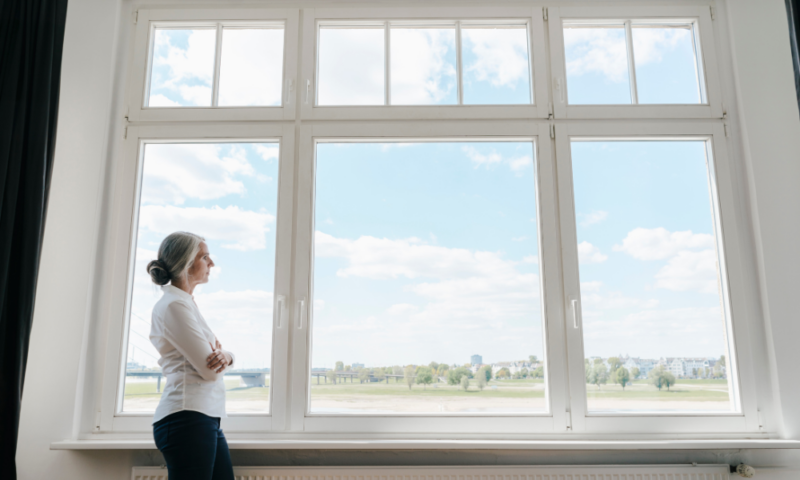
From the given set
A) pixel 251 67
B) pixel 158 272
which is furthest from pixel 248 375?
pixel 251 67

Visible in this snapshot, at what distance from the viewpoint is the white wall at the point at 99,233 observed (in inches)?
77.4

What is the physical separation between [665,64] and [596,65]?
0.33 m

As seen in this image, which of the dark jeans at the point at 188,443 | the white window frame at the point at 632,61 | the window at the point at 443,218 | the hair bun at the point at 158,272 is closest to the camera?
the dark jeans at the point at 188,443

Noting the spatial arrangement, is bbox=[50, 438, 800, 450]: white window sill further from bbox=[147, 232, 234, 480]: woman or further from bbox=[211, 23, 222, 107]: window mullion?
bbox=[211, 23, 222, 107]: window mullion

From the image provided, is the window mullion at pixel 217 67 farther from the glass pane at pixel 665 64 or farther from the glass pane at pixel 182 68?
the glass pane at pixel 665 64

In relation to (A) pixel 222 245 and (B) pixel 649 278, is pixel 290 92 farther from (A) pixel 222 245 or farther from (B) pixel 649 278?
(B) pixel 649 278

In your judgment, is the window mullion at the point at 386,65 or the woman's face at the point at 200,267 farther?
the window mullion at the point at 386,65

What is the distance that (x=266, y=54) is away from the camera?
234 cm

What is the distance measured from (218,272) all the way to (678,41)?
2.42 m

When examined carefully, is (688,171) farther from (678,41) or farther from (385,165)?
(385,165)

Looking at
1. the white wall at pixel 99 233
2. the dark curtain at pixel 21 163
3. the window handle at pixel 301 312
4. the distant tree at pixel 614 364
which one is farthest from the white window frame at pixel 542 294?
the dark curtain at pixel 21 163

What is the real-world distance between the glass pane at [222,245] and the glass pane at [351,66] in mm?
406

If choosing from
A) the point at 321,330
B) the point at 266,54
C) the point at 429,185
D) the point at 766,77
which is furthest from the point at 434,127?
the point at 766,77

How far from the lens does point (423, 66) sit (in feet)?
7.66
